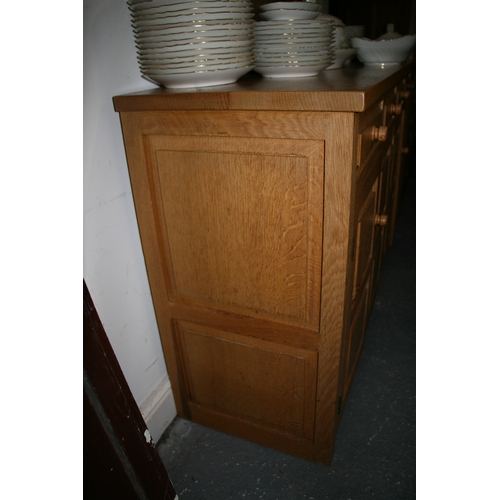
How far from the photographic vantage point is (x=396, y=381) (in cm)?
150

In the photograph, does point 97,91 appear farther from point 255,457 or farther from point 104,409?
point 255,457

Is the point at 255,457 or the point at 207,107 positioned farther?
the point at 255,457

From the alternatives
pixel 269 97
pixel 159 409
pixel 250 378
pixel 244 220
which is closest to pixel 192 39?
pixel 269 97

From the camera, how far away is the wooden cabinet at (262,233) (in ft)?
2.58

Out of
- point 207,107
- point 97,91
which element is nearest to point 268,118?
point 207,107

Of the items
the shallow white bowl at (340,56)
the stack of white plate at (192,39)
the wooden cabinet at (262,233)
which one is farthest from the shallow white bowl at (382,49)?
the stack of white plate at (192,39)

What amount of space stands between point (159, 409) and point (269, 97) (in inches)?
39.9

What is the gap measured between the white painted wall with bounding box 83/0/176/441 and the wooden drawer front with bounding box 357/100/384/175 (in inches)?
22.0

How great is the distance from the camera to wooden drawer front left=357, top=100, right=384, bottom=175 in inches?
32.1

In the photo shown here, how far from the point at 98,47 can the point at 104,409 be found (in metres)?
0.75

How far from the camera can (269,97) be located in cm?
75

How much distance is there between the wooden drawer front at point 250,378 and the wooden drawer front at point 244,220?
12 centimetres

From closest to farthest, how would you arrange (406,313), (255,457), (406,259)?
1. (255,457)
2. (406,313)
3. (406,259)

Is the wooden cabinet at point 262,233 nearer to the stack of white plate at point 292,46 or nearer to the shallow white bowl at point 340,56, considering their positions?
the stack of white plate at point 292,46
